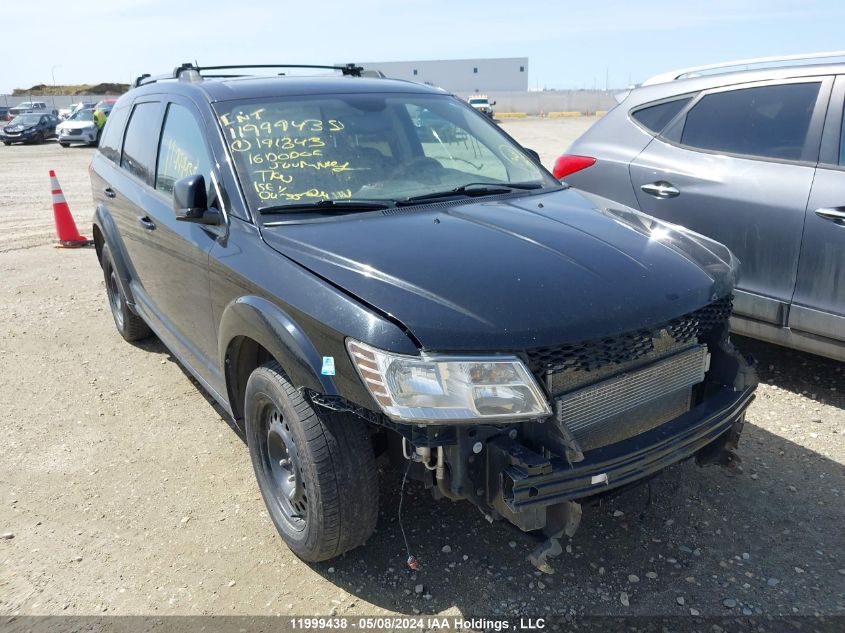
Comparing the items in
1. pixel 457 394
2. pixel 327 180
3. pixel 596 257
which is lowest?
pixel 457 394

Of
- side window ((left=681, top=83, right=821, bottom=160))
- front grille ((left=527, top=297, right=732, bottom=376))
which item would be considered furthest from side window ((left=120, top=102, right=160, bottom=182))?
side window ((left=681, top=83, right=821, bottom=160))

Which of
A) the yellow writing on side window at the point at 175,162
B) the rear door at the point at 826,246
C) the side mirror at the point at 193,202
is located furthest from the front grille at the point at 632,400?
the yellow writing on side window at the point at 175,162

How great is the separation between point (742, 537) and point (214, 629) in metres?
2.12

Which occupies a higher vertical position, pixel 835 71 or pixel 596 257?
pixel 835 71

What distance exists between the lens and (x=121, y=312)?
17.4 ft

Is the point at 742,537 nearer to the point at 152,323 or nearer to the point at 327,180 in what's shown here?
the point at 327,180

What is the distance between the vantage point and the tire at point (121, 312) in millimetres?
5121

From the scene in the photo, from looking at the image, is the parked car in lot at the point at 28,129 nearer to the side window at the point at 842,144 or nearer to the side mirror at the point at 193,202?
the side mirror at the point at 193,202

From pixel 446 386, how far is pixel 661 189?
2.93 meters

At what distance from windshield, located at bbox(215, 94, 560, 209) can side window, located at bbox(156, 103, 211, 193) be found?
18cm

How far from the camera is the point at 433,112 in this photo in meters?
3.79

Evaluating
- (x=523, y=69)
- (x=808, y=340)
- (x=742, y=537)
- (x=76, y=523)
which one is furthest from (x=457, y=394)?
(x=523, y=69)

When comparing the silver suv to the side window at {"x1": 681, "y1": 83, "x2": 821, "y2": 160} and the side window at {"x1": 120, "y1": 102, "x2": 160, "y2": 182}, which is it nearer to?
the side window at {"x1": 681, "y1": 83, "x2": 821, "y2": 160}

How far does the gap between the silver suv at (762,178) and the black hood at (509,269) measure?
1187 mm
